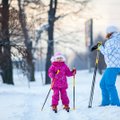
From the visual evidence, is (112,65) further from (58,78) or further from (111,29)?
(58,78)

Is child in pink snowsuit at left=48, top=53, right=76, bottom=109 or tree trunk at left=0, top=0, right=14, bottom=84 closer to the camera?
child in pink snowsuit at left=48, top=53, right=76, bottom=109

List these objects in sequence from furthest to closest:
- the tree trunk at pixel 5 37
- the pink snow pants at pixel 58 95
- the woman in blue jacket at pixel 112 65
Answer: the tree trunk at pixel 5 37
the pink snow pants at pixel 58 95
the woman in blue jacket at pixel 112 65

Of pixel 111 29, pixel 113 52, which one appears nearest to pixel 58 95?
pixel 113 52

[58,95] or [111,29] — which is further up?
[111,29]

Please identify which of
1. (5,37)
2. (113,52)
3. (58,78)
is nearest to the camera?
(113,52)

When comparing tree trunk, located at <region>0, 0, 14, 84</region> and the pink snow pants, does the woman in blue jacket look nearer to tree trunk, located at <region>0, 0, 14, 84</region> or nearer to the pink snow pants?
the pink snow pants

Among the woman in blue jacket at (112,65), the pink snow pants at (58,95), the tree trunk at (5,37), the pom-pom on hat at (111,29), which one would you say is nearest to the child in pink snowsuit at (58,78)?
the pink snow pants at (58,95)

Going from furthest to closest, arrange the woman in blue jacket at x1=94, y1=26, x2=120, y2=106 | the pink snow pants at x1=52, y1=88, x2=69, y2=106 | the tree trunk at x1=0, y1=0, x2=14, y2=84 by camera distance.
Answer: the tree trunk at x1=0, y1=0, x2=14, y2=84 → the pink snow pants at x1=52, y1=88, x2=69, y2=106 → the woman in blue jacket at x1=94, y1=26, x2=120, y2=106

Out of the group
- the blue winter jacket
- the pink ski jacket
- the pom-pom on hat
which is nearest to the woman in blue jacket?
the blue winter jacket

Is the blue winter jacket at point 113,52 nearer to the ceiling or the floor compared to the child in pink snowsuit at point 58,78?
nearer to the ceiling

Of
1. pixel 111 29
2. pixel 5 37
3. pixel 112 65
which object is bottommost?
pixel 112 65

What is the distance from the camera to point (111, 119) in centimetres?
988

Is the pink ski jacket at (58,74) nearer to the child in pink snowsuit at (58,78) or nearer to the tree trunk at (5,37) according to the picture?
the child in pink snowsuit at (58,78)

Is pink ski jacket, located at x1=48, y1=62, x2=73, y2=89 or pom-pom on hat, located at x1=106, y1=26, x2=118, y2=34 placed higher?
pom-pom on hat, located at x1=106, y1=26, x2=118, y2=34
